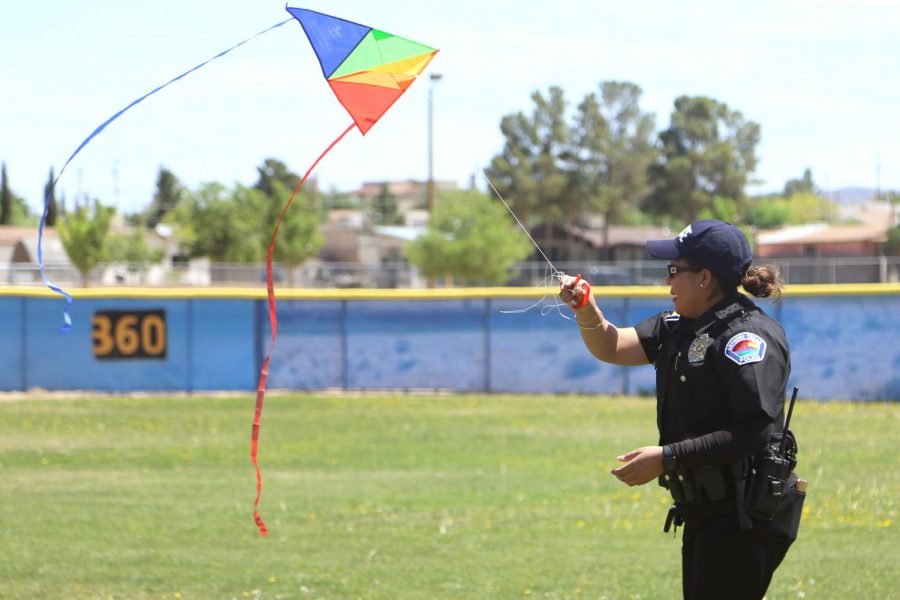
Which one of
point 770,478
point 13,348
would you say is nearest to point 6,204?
point 13,348

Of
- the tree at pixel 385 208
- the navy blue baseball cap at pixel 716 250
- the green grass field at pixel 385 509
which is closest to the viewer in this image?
the navy blue baseball cap at pixel 716 250

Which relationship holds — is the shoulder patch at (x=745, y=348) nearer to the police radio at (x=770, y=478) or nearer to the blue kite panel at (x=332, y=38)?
the police radio at (x=770, y=478)

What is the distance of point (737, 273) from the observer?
4.23 m

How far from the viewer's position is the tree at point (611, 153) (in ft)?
319

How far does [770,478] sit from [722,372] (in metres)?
0.40

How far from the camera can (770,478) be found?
4.05 meters

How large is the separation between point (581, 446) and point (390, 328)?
8.36 meters

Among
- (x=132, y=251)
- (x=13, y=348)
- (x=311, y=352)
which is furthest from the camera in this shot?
(x=132, y=251)

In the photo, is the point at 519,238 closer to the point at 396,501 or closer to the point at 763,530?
the point at 396,501

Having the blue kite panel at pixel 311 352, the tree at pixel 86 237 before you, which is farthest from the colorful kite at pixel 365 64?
the tree at pixel 86 237

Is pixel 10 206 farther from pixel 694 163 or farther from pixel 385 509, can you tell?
pixel 385 509

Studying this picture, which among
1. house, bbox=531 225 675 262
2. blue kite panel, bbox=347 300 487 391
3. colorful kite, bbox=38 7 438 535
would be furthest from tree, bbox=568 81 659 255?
colorful kite, bbox=38 7 438 535

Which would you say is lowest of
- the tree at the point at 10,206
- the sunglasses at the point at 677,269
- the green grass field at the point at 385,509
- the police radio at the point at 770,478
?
the green grass field at the point at 385,509

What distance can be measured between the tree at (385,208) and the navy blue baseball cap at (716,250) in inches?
5427
